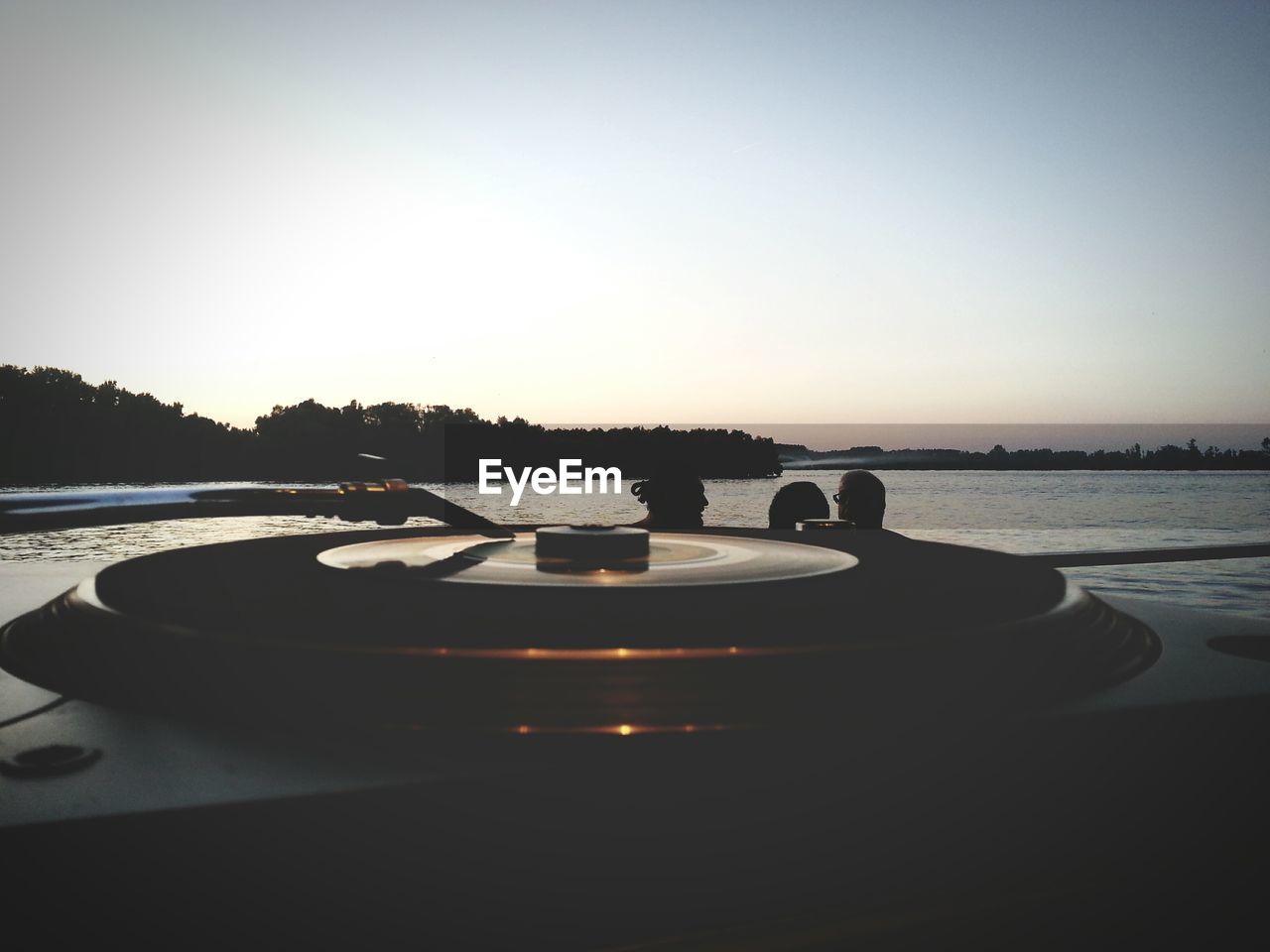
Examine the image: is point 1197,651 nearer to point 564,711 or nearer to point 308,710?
point 564,711

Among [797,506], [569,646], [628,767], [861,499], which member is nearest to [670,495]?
[797,506]

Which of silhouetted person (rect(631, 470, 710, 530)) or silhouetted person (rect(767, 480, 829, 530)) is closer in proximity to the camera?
silhouetted person (rect(631, 470, 710, 530))

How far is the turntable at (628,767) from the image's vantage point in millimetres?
2645

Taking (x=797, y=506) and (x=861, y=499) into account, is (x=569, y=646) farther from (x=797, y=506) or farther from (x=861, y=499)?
(x=797, y=506)

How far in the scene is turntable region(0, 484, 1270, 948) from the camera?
2.64 meters

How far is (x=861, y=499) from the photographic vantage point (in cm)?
1844


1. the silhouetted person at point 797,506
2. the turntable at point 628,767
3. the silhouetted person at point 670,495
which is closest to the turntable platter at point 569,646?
the turntable at point 628,767

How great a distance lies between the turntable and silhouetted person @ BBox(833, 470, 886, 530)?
13659mm

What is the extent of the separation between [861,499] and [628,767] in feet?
53.3

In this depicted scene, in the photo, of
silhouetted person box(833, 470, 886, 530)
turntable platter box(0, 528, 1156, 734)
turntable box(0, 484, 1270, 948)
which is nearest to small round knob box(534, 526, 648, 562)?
turntable platter box(0, 528, 1156, 734)

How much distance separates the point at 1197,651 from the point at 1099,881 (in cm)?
236

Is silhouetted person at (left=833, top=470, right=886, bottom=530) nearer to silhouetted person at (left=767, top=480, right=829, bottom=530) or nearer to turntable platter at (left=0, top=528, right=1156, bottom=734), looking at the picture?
silhouetted person at (left=767, top=480, right=829, bottom=530)

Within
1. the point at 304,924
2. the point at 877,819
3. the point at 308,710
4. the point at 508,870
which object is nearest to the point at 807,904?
the point at 877,819

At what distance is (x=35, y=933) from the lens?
2482mm
